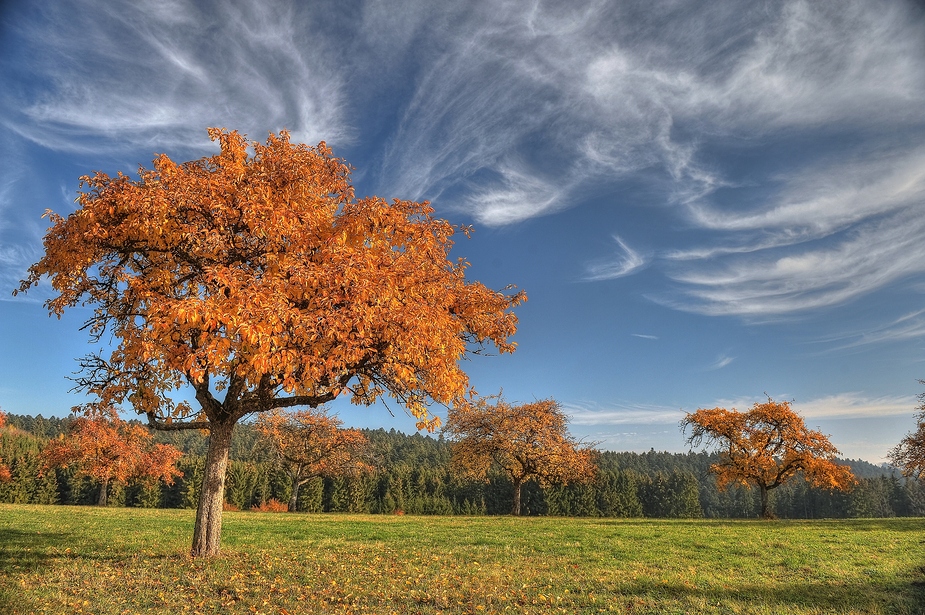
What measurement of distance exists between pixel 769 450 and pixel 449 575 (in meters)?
39.9

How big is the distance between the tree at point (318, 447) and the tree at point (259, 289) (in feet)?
126

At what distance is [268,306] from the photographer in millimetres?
8633

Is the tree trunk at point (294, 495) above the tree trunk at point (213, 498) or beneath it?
beneath

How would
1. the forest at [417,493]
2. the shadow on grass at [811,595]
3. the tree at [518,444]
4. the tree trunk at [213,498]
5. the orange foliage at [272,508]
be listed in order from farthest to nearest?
1. the forest at [417,493]
2. the orange foliage at [272,508]
3. the tree at [518,444]
4. the tree trunk at [213,498]
5. the shadow on grass at [811,595]

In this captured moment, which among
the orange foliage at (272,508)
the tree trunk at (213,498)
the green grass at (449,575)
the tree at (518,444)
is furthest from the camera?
the orange foliage at (272,508)

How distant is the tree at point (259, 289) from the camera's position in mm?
9227

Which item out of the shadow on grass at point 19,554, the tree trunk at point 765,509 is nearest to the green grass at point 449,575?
the shadow on grass at point 19,554

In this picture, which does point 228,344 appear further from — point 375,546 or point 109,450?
point 109,450

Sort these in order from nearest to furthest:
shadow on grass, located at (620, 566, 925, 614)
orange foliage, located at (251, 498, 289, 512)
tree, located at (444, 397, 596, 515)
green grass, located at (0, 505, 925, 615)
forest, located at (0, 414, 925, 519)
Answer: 1. green grass, located at (0, 505, 925, 615)
2. shadow on grass, located at (620, 566, 925, 614)
3. tree, located at (444, 397, 596, 515)
4. orange foliage, located at (251, 498, 289, 512)
5. forest, located at (0, 414, 925, 519)

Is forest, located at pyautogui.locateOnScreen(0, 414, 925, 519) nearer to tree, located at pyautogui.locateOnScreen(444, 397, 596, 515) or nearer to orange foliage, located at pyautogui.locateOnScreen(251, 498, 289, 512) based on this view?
orange foliage, located at pyautogui.locateOnScreen(251, 498, 289, 512)

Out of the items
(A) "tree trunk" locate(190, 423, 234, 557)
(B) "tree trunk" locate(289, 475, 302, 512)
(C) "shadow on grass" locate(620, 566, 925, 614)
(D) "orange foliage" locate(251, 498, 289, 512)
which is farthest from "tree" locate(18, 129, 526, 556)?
(D) "orange foliage" locate(251, 498, 289, 512)

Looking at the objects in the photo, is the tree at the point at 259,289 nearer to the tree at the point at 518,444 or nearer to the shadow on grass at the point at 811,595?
the shadow on grass at the point at 811,595

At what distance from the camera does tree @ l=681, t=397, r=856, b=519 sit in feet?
129

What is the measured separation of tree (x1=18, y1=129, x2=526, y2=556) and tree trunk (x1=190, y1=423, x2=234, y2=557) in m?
0.03
